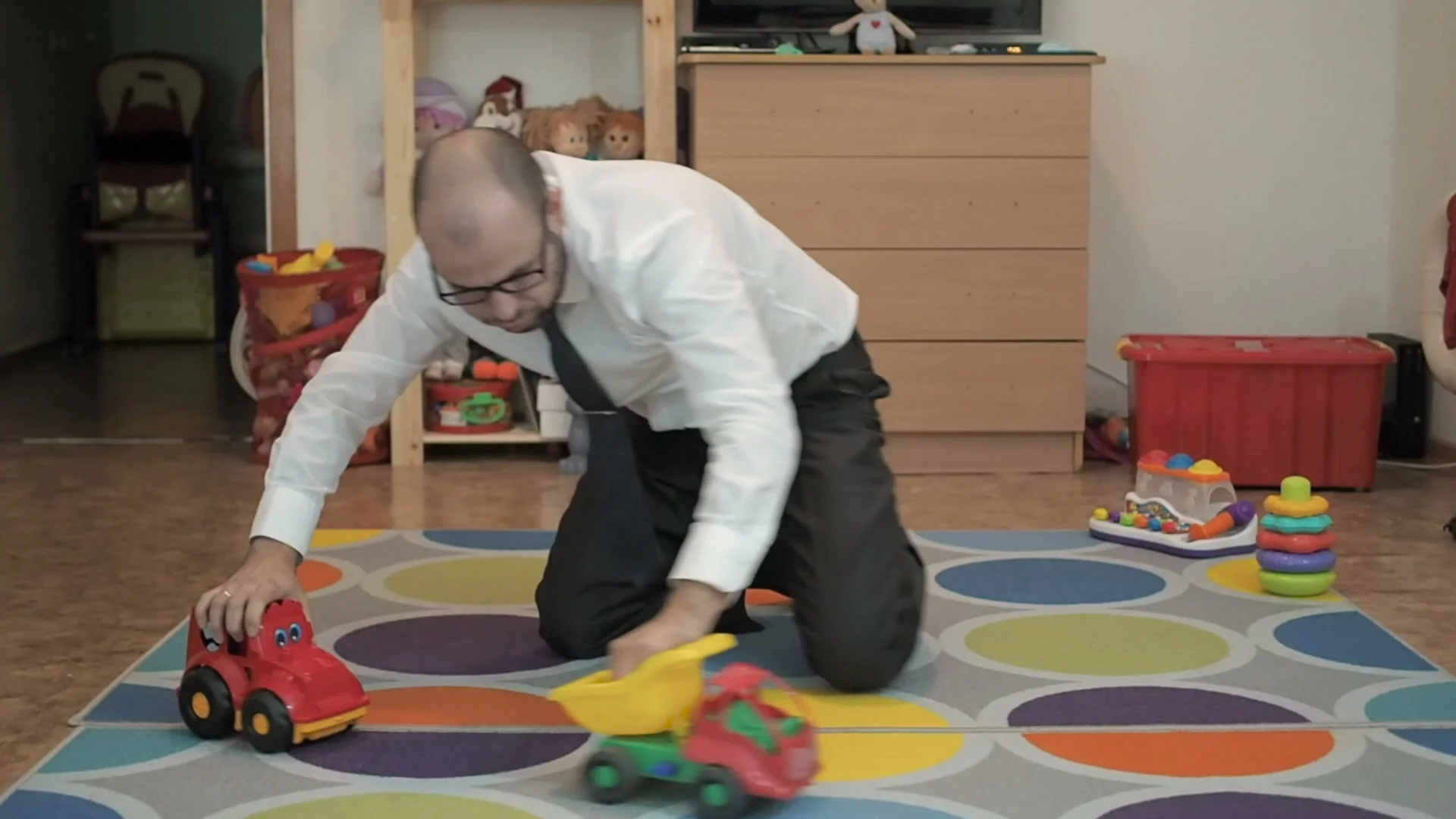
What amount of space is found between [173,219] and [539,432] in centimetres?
295

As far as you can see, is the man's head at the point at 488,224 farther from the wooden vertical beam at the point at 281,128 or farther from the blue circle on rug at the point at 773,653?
the wooden vertical beam at the point at 281,128

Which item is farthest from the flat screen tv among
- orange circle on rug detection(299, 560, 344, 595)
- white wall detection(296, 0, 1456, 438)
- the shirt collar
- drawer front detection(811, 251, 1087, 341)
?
the shirt collar

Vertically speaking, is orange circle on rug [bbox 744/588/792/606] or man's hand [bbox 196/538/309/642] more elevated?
man's hand [bbox 196/538/309/642]

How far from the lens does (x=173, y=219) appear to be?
5699mm

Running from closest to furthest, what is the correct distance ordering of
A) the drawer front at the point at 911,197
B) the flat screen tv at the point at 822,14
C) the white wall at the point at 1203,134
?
1. the drawer front at the point at 911,197
2. the flat screen tv at the point at 822,14
3. the white wall at the point at 1203,134

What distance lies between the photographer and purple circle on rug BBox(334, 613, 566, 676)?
6.15ft

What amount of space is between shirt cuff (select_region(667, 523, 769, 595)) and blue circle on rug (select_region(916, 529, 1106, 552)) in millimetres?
1199

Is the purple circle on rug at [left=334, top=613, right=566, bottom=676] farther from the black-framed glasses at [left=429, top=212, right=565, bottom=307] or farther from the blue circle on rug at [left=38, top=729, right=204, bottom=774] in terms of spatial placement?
the black-framed glasses at [left=429, top=212, right=565, bottom=307]


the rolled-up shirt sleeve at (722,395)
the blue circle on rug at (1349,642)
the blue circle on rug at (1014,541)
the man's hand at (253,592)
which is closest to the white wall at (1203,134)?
the blue circle on rug at (1014,541)

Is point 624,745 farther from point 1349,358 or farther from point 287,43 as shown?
point 287,43

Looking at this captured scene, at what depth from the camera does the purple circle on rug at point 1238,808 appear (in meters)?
1.42

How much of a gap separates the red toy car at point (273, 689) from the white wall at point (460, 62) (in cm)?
203

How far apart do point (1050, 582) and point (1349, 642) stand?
446 millimetres

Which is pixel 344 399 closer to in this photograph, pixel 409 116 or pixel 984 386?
pixel 409 116
